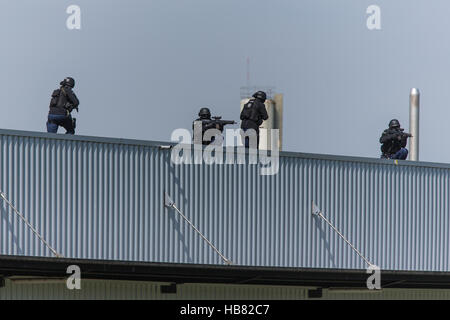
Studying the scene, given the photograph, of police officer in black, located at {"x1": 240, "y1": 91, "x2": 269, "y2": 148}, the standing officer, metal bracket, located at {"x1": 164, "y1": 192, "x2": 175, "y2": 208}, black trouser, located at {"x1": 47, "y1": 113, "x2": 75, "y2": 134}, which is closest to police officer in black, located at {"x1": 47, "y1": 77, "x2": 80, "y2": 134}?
black trouser, located at {"x1": 47, "y1": 113, "x2": 75, "y2": 134}

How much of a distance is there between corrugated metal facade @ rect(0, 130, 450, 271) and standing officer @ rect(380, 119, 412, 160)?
147cm

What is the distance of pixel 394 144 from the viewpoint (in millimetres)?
29453

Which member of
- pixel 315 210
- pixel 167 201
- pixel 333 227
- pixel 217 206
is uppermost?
pixel 167 201

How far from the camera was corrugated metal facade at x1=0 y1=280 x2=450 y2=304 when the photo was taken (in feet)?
74.4

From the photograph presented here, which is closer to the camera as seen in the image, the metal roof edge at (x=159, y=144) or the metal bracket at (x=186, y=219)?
the metal roof edge at (x=159, y=144)

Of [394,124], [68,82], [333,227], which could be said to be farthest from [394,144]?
[68,82]

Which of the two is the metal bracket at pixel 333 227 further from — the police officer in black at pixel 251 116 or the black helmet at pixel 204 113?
the black helmet at pixel 204 113

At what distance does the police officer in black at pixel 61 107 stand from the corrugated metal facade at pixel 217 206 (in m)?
2.15

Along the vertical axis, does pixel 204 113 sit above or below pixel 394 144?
above

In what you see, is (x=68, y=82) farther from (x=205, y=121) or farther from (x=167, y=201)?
(x=167, y=201)

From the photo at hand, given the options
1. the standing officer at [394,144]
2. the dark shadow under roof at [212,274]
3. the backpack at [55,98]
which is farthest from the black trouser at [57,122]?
the standing officer at [394,144]

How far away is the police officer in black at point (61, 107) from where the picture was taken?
25047 millimetres

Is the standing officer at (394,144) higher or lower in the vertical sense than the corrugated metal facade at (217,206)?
higher

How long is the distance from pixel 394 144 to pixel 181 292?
302 inches
